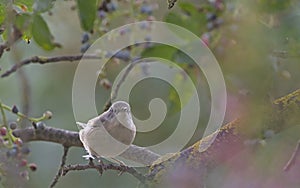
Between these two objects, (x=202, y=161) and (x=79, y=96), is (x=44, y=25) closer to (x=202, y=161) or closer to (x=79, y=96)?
(x=202, y=161)

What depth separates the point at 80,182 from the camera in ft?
11.2

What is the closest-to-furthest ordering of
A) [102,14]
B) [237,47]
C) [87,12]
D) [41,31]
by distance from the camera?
[87,12] < [41,31] < [237,47] < [102,14]

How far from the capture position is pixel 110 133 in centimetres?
211

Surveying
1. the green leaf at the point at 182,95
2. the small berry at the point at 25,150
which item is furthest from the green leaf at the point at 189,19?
the small berry at the point at 25,150

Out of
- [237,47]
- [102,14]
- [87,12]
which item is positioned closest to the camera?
[87,12]

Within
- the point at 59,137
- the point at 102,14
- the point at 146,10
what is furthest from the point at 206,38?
the point at 59,137

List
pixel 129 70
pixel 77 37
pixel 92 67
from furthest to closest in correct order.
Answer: pixel 77 37, pixel 92 67, pixel 129 70

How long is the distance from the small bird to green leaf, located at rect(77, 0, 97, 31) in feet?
1.29

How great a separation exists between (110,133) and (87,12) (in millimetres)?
594

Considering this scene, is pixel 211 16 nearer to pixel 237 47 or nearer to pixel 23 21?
pixel 237 47

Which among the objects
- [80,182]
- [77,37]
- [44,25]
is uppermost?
[44,25]

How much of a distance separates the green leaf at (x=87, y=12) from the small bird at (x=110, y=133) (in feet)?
1.29

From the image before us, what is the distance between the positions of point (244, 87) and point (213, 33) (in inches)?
10.7

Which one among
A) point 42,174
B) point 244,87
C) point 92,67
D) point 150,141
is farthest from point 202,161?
point 42,174
